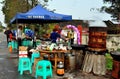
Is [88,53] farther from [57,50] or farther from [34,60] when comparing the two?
[34,60]

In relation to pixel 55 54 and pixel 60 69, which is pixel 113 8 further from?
pixel 60 69

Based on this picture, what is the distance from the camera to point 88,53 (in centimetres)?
1098

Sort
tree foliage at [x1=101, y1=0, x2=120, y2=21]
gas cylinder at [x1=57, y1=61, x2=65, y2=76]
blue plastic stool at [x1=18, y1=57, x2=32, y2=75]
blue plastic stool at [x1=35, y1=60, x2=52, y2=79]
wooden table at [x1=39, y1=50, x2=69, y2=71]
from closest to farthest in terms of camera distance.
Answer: blue plastic stool at [x1=35, y1=60, x2=52, y2=79] < gas cylinder at [x1=57, y1=61, x2=65, y2=76] < blue plastic stool at [x1=18, y1=57, x2=32, y2=75] < wooden table at [x1=39, y1=50, x2=69, y2=71] < tree foliage at [x1=101, y1=0, x2=120, y2=21]

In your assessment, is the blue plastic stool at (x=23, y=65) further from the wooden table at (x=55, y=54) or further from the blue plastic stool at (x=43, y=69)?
the blue plastic stool at (x=43, y=69)

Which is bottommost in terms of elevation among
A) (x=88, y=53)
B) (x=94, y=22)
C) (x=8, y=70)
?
(x=8, y=70)

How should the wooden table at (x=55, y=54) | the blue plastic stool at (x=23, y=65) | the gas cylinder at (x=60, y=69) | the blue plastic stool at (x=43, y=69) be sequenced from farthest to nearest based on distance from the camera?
the wooden table at (x=55, y=54) < the blue plastic stool at (x=23, y=65) < the gas cylinder at (x=60, y=69) < the blue plastic stool at (x=43, y=69)

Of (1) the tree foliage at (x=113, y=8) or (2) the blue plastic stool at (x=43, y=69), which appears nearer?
(2) the blue plastic stool at (x=43, y=69)

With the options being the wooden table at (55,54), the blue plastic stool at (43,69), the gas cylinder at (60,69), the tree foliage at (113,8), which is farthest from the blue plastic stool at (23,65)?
the tree foliage at (113,8)

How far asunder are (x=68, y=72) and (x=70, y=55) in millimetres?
903

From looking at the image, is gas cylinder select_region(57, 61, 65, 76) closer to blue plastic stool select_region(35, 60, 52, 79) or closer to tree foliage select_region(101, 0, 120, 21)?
blue plastic stool select_region(35, 60, 52, 79)

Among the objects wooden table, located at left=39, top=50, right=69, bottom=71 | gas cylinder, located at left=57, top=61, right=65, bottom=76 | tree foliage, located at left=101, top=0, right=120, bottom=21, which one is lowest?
gas cylinder, located at left=57, top=61, right=65, bottom=76

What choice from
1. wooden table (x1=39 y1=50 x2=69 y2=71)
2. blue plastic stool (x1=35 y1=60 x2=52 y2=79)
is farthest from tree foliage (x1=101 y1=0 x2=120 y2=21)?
blue plastic stool (x1=35 y1=60 x2=52 y2=79)

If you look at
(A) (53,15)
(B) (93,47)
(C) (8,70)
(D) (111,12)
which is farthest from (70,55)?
(D) (111,12)

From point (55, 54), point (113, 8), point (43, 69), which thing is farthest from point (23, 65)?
point (113, 8)
